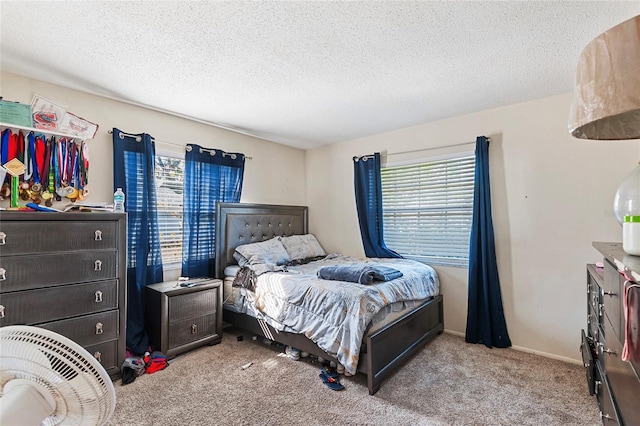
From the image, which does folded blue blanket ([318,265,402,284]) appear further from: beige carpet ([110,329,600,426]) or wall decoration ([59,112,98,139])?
wall decoration ([59,112,98,139])

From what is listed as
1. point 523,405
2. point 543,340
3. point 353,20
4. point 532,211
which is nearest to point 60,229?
point 353,20

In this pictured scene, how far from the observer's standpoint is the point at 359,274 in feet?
8.26

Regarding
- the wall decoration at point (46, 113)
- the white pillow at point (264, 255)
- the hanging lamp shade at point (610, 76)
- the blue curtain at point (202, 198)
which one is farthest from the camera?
the blue curtain at point (202, 198)

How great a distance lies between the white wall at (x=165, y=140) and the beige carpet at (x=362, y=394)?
1708 mm

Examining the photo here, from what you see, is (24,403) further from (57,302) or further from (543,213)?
(543,213)

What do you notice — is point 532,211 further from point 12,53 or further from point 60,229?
point 12,53

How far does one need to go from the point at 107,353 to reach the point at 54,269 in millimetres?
710

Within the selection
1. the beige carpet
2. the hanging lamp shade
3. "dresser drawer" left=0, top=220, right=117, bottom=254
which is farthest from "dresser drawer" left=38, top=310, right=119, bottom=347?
the hanging lamp shade

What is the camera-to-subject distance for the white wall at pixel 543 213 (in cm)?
257

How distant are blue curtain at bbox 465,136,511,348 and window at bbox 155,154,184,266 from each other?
9.82 ft

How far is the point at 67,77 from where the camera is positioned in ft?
7.66

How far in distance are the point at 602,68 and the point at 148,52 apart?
2.30 metres

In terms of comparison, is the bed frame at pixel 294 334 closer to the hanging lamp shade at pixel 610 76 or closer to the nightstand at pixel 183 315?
the nightstand at pixel 183 315

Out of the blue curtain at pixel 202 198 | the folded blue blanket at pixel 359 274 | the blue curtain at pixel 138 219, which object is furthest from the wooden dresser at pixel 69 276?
the folded blue blanket at pixel 359 274
